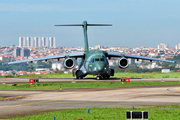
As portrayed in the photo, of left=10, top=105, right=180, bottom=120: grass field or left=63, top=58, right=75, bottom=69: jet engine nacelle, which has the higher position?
left=63, top=58, right=75, bottom=69: jet engine nacelle

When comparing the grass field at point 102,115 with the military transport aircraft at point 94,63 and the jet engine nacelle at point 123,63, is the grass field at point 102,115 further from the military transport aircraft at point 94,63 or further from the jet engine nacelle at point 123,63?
the jet engine nacelle at point 123,63

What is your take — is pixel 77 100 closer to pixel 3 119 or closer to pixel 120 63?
pixel 3 119

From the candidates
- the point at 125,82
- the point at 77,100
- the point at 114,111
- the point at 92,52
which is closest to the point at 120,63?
the point at 92,52

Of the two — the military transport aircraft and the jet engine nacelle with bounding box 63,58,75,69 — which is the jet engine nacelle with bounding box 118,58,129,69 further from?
the jet engine nacelle with bounding box 63,58,75,69

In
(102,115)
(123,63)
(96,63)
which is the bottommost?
(102,115)

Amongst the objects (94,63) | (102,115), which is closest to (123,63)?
(94,63)

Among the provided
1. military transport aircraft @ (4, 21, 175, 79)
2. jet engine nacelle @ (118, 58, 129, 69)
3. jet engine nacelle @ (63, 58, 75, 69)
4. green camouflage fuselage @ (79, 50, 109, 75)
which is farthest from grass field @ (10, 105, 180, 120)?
jet engine nacelle @ (118, 58, 129, 69)

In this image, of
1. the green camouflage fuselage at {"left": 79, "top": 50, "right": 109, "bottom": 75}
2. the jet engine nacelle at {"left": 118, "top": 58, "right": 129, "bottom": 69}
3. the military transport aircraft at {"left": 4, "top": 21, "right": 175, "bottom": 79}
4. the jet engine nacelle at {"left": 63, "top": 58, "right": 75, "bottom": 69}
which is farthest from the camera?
the jet engine nacelle at {"left": 118, "top": 58, "right": 129, "bottom": 69}

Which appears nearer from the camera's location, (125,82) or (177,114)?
(177,114)

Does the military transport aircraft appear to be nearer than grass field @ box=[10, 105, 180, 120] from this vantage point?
No

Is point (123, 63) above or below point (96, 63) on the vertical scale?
above

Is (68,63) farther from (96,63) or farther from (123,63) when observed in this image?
(123,63)

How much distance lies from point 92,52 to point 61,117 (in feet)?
116

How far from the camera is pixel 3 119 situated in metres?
16.5
